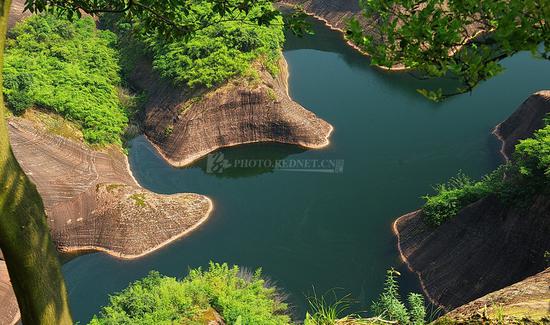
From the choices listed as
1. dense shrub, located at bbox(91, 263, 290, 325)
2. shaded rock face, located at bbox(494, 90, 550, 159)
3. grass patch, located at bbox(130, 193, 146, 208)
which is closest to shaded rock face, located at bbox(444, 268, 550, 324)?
dense shrub, located at bbox(91, 263, 290, 325)

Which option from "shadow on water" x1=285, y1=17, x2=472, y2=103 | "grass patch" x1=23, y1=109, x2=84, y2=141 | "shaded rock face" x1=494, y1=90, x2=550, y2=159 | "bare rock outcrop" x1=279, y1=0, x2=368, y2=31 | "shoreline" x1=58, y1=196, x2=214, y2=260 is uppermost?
"bare rock outcrop" x1=279, y1=0, x2=368, y2=31

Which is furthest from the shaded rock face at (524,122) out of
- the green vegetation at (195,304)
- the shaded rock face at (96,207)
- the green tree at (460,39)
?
the green tree at (460,39)

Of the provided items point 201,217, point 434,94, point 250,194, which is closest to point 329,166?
point 250,194

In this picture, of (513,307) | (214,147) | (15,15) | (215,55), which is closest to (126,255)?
(214,147)

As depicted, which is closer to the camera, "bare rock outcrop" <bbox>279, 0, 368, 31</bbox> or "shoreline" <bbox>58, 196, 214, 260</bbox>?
"shoreline" <bbox>58, 196, 214, 260</bbox>

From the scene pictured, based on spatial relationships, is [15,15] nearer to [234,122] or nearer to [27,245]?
[234,122]

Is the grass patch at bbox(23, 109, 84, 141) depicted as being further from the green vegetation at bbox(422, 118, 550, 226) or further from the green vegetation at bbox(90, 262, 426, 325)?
the green vegetation at bbox(422, 118, 550, 226)
